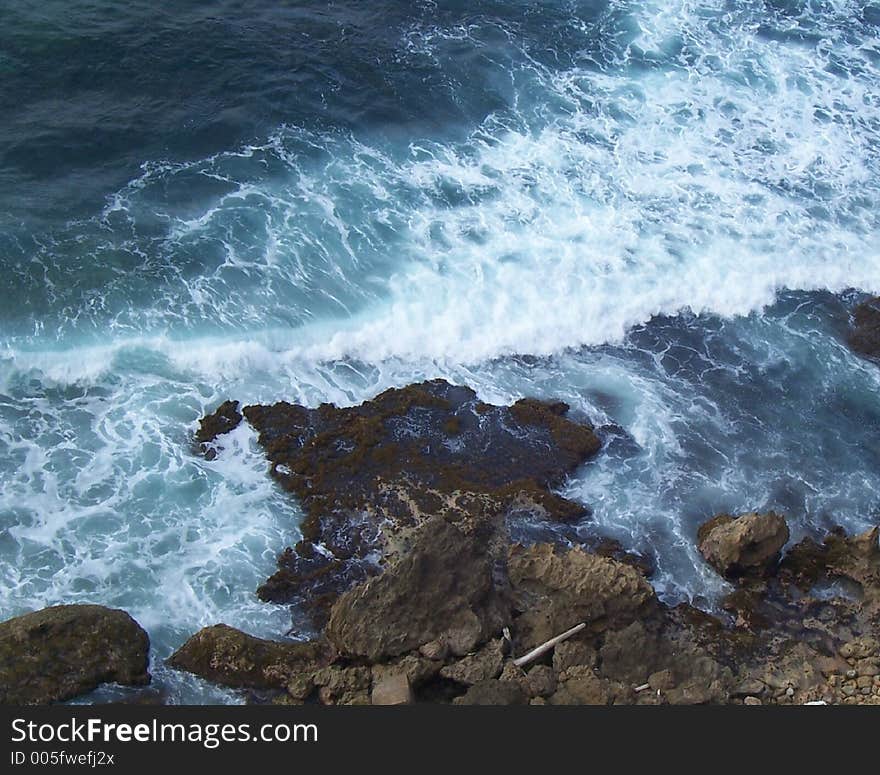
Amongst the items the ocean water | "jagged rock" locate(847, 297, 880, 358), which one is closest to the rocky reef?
the ocean water

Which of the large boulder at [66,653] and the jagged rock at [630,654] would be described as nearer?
the large boulder at [66,653]

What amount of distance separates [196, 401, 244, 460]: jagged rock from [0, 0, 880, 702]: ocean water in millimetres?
398

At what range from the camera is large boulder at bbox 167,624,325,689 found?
17.7 meters

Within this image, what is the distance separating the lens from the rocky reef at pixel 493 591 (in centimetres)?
1769

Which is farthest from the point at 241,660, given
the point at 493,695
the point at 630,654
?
the point at 630,654

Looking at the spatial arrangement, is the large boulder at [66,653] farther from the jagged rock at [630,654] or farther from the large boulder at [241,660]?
the jagged rock at [630,654]

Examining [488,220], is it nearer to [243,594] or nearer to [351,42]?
[351,42]

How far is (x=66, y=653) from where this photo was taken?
57.3 ft

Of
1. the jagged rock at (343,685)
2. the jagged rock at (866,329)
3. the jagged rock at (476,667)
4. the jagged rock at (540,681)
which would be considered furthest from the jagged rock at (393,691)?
the jagged rock at (866,329)

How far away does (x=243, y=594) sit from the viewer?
19578 millimetres

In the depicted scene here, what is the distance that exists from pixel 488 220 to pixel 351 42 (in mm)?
10678

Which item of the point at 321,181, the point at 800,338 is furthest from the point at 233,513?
the point at 800,338

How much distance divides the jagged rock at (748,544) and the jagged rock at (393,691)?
24.5ft

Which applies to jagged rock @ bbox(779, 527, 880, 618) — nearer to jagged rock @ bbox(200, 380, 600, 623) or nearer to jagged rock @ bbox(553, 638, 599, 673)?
jagged rock @ bbox(200, 380, 600, 623)
